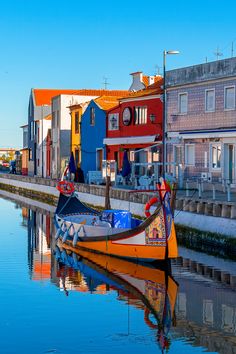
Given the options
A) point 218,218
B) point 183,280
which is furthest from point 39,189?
point 183,280

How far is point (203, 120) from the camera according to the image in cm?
3906

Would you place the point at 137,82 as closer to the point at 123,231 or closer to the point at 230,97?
the point at 230,97

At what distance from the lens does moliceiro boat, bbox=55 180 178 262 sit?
24.5 m

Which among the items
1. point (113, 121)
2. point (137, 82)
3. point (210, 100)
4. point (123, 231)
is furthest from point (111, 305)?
point (137, 82)

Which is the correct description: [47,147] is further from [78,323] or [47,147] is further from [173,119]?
[78,323]

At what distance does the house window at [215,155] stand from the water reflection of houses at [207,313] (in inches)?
610

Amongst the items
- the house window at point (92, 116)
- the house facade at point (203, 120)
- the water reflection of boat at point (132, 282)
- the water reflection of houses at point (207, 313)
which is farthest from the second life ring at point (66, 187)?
the house window at point (92, 116)

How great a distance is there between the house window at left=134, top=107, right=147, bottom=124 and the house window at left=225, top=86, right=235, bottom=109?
10397 mm

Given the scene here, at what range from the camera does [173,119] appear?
137 ft

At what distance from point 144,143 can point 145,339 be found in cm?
3050

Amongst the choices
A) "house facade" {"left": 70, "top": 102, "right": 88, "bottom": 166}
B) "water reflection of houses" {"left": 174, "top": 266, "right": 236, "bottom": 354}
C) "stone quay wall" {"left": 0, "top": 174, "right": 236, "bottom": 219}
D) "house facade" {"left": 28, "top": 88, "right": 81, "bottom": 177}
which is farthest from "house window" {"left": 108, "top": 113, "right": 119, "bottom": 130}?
"water reflection of houses" {"left": 174, "top": 266, "right": 236, "bottom": 354}

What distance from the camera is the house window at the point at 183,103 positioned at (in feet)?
133

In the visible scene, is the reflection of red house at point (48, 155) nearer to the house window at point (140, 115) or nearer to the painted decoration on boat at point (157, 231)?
the house window at point (140, 115)

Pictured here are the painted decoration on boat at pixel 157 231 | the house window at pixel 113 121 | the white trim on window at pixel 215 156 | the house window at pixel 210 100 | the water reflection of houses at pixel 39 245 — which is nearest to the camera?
the painted decoration on boat at pixel 157 231
